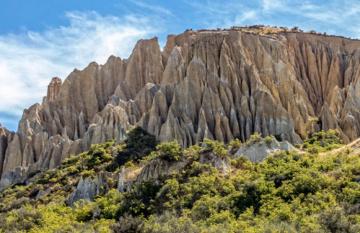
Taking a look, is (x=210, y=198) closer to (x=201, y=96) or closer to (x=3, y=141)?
(x=201, y=96)

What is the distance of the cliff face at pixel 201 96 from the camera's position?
246 feet

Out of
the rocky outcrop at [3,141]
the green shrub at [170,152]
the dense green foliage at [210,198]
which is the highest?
the rocky outcrop at [3,141]

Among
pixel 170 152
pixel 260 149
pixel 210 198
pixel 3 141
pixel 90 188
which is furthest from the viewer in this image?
pixel 3 141

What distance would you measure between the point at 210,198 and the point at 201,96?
21.8 metres

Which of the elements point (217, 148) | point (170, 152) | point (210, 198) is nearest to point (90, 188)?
point (170, 152)

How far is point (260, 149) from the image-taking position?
66.2 m

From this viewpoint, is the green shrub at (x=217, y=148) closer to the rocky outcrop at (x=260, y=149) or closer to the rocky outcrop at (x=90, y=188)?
the rocky outcrop at (x=260, y=149)

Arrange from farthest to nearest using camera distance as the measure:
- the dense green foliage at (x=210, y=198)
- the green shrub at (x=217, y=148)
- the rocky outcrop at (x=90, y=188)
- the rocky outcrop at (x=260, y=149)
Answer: the rocky outcrop at (x=260, y=149) < the rocky outcrop at (x=90, y=188) < the green shrub at (x=217, y=148) < the dense green foliage at (x=210, y=198)

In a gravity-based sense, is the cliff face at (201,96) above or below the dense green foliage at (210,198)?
above

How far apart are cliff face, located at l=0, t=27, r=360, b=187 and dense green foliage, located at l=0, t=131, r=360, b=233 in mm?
5611

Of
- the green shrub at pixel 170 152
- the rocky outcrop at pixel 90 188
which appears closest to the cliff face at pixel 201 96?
the green shrub at pixel 170 152

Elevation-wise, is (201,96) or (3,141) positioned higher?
(201,96)

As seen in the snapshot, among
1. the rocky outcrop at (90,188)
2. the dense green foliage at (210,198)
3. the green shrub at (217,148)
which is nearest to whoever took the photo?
the dense green foliage at (210,198)

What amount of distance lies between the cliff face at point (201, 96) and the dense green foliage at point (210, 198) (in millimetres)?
5611
